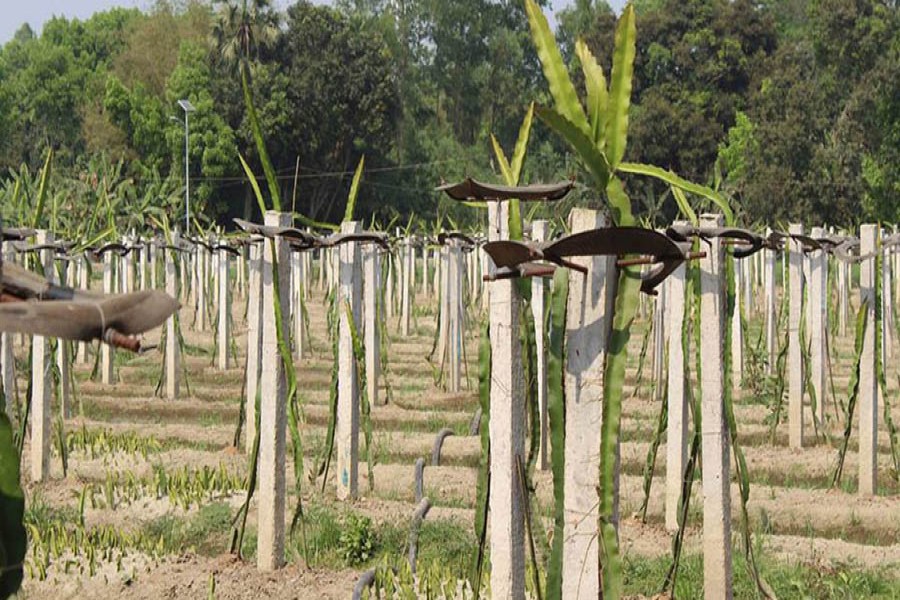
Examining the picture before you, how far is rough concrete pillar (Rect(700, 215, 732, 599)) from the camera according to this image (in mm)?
4609

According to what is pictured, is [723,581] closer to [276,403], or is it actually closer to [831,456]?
[276,403]

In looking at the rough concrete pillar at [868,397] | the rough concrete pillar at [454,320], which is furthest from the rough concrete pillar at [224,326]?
Answer: the rough concrete pillar at [868,397]

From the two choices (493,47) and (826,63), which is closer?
(826,63)

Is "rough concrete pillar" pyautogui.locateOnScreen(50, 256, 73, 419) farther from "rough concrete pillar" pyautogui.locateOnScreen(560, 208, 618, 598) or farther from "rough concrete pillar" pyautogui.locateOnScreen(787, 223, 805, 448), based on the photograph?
"rough concrete pillar" pyautogui.locateOnScreen(787, 223, 805, 448)

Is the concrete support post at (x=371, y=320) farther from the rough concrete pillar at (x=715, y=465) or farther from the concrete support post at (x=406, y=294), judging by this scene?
the concrete support post at (x=406, y=294)

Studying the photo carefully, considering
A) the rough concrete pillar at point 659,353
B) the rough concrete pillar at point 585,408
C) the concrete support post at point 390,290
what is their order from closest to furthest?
1. the rough concrete pillar at point 585,408
2. the rough concrete pillar at point 659,353
3. the concrete support post at point 390,290

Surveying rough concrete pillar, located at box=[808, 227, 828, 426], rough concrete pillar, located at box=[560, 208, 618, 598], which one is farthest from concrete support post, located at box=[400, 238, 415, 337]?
rough concrete pillar, located at box=[560, 208, 618, 598]

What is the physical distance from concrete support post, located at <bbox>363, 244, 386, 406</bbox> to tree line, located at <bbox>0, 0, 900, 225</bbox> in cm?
1171

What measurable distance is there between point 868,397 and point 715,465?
3.53m

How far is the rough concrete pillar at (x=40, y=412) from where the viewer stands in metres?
7.82

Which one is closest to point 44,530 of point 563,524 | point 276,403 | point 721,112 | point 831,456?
point 276,403

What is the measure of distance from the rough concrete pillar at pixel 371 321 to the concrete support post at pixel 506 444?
6.67 m

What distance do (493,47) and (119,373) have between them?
1454 inches

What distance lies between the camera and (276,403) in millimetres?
5875
